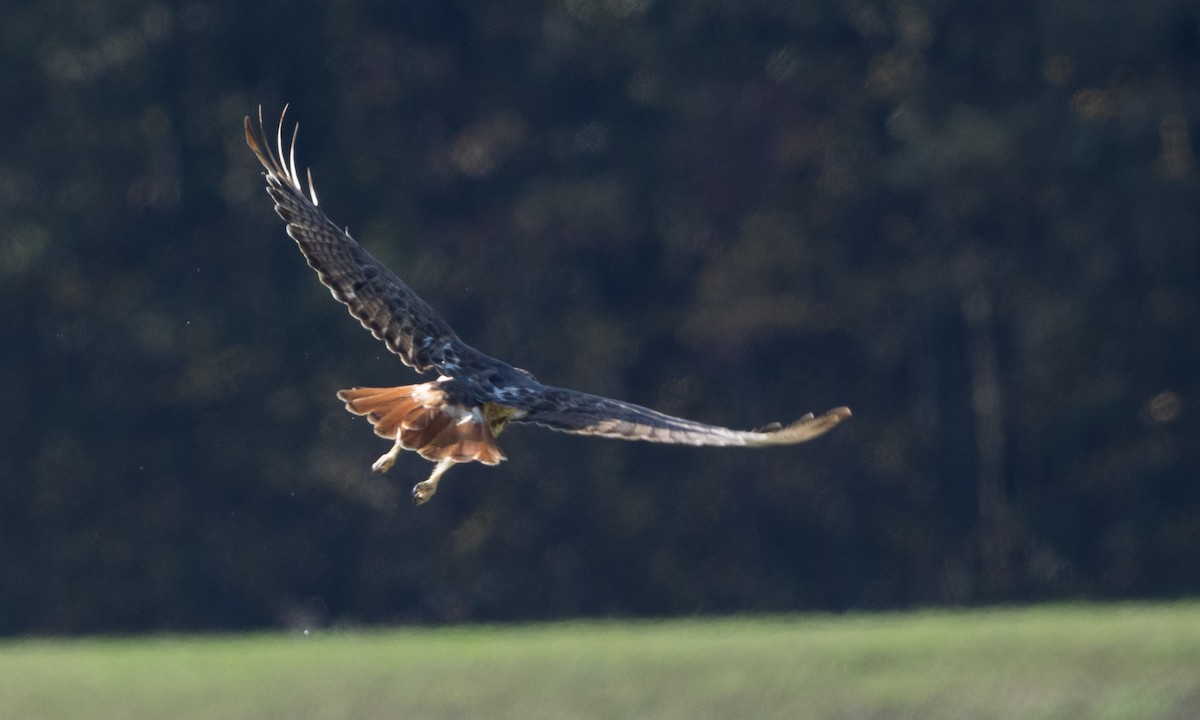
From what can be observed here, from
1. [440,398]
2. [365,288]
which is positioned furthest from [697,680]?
[440,398]

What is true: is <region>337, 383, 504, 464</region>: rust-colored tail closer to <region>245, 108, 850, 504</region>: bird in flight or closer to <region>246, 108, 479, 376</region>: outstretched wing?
<region>245, 108, 850, 504</region>: bird in flight

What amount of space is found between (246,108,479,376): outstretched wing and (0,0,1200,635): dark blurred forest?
1388cm

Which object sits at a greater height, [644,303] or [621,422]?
[644,303]

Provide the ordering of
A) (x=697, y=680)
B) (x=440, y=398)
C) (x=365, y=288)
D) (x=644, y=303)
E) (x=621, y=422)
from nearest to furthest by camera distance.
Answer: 1. (x=621, y=422)
2. (x=440, y=398)
3. (x=365, y=288)
4. (x=697, y=680)
5. (x=644, y=303)

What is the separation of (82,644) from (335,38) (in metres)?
7.34

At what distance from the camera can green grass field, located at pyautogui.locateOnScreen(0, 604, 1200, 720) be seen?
13.3 m

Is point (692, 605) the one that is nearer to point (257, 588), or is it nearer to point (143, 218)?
point (257, 588)

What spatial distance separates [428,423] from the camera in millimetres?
6965

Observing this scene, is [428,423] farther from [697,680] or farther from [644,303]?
[644,303]

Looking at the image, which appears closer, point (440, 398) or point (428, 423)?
point (428, 423)

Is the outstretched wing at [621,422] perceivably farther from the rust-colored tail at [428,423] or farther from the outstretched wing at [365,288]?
the outstretched wing at [365,288]

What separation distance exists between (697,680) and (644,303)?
392 inches

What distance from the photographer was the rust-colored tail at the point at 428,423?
270 inches

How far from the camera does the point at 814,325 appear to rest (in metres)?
23.1
